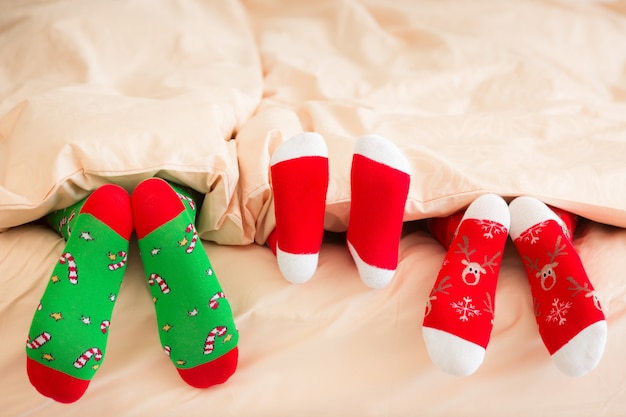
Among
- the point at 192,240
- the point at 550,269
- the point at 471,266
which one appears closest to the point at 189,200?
the point at 192,240

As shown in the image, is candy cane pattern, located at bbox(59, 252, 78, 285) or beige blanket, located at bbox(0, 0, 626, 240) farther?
beige blanket, located at bbox(0, 0, 626, 240)

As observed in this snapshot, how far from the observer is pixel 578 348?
0.76m

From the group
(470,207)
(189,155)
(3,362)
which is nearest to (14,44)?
(189,155)

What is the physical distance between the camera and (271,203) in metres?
0.94

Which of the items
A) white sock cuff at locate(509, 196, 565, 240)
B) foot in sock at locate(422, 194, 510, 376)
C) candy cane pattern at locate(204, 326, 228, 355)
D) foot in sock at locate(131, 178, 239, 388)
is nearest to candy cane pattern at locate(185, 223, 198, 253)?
foot in sock at locate(131, 178, 239, 388)

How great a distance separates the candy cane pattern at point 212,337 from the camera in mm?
792

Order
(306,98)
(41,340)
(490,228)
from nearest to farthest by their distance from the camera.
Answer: (41,340) < (490,228) < (306,98)

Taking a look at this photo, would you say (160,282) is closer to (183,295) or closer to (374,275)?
(183,295)

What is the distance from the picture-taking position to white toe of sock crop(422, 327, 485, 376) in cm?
76

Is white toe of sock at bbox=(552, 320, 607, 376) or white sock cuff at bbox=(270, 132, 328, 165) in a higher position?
white sock cuff at bbox=(270, 132, 328, 165)

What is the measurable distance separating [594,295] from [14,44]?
120 cm

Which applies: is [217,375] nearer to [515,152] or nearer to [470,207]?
[470,207]

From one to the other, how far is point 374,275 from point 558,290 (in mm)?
257

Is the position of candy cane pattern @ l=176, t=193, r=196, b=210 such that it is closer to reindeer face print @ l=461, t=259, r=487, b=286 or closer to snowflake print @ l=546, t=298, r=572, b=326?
reindeer face print @ l=461, t=259, r=487, b=286
